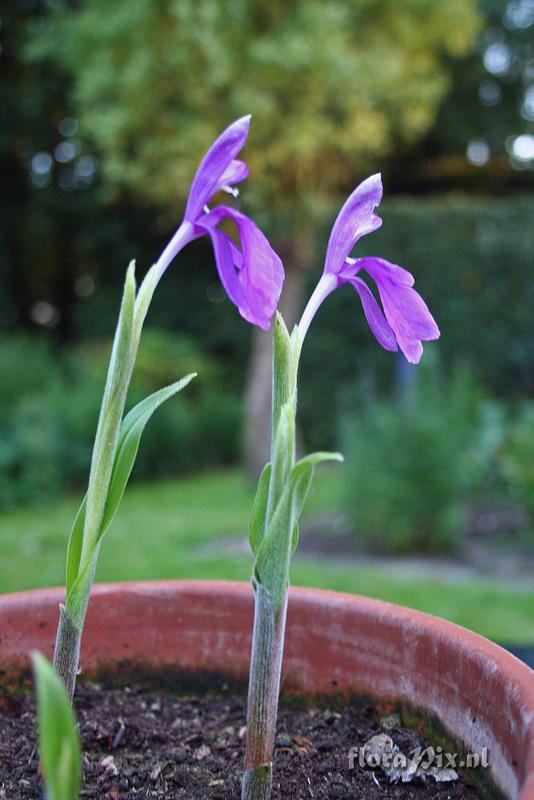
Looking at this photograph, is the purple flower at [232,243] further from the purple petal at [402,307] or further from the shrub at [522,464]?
the shrub at [522,464]

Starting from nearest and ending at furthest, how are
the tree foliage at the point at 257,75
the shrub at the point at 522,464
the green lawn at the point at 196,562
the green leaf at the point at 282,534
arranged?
the green leaf at the point at 282,534 < the green lawn at the point at 196,562 < the shrub at the point at 522,464 < the tree foliage at the point at 257,75

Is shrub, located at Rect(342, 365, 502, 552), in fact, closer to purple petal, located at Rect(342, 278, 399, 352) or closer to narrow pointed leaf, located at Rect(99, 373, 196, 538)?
purple petal, located at Rect(342, 278, 399, 352)

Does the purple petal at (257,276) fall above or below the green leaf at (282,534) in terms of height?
above

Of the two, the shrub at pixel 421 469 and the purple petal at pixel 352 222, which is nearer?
the purple petal at pixel 352 222

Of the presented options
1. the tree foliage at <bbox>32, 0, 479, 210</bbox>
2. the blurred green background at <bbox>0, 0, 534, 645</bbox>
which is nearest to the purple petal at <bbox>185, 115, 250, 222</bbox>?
the blurred green background at <bbox>0, 0, 534, 645</bbox>

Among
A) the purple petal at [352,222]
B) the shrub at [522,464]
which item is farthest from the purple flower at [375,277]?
the shrub at [522,464]

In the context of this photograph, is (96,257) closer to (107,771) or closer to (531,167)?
(531,167)

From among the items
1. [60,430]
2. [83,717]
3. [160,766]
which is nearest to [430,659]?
[160,766]
